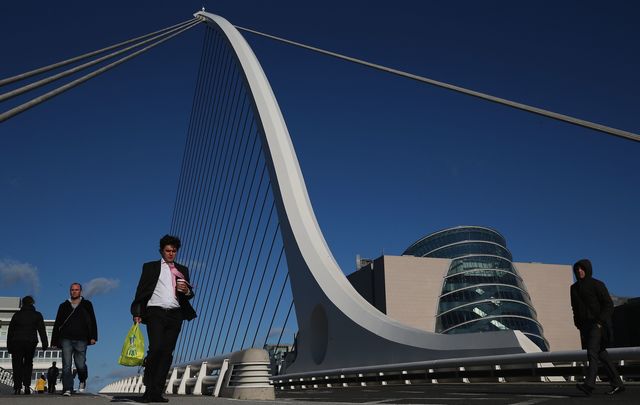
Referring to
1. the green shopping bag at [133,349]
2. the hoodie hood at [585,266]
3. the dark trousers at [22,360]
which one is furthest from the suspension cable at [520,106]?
the dark trousers at [22,360]

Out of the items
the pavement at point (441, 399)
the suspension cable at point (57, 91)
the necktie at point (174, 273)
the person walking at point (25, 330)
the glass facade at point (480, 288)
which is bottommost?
the pavement at point (441, 399)

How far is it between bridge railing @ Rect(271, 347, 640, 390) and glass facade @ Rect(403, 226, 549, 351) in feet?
156

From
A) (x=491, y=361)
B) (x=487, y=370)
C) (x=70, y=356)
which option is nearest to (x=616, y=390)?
(x=491, y=361)

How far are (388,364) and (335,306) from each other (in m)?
2.83

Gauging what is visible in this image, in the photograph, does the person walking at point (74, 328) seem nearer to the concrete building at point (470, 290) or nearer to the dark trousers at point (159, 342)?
the dark trousers at point (159, 342)

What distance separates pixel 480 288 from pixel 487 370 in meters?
55.3

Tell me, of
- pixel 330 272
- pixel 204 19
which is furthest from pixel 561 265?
pixel 330 272

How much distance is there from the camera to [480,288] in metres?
67.2

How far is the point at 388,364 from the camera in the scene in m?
16.6

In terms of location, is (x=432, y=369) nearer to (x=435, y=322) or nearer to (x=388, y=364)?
(x=388, y=364)

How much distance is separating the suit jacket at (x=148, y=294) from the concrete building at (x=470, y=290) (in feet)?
197

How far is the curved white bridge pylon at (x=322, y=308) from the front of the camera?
49.7 feet

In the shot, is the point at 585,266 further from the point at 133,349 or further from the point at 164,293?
the point at 133,349

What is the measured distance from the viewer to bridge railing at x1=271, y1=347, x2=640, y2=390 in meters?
10.8
